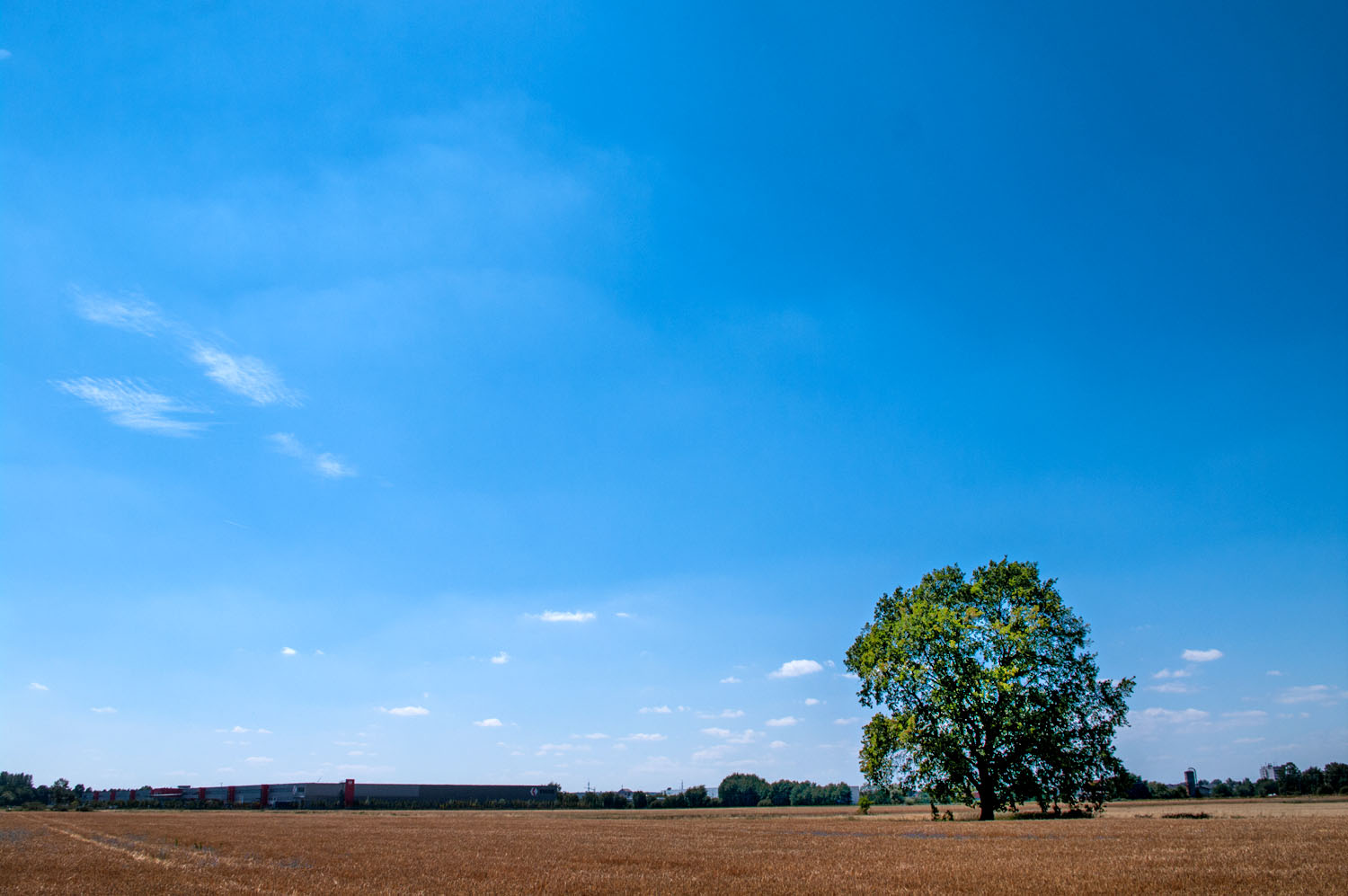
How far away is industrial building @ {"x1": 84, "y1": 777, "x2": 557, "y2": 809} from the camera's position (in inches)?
5502

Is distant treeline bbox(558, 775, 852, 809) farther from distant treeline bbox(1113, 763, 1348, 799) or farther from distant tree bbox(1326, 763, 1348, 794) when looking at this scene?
distant tree bbox(1326, 763, 1348, 794)

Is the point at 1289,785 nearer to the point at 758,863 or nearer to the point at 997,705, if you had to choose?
the point at 997,705

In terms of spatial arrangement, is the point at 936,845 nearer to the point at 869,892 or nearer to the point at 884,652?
the point at 869,892

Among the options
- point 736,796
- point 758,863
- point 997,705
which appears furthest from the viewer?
point 736,796

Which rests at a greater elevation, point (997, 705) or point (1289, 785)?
point (997, 705)

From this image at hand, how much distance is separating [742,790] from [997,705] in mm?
140840

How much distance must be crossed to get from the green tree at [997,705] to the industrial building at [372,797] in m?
114

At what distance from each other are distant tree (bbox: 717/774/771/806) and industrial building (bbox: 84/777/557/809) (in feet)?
121

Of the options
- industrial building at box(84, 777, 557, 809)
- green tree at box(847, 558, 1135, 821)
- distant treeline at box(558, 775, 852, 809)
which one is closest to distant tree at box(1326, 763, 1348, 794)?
distant treeline at box(558, 775, 852, 809)

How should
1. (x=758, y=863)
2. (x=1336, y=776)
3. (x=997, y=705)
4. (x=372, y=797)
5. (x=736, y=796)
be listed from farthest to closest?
(x=736, y=796)
(x=372, y=797)
(x=1336, y=776)
(x=997, y=705)
(x=758, y=863)

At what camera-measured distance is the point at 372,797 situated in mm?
141125

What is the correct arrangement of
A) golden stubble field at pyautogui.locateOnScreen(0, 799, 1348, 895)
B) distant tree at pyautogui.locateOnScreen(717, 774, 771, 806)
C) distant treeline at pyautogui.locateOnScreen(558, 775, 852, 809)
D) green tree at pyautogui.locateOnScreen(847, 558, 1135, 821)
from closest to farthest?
golden stubble field at pyautogui.locateOnScreen(0, 799, 1348, 895) → green tree at pyautogui.locateOnScreen(847, 558, 1135, 821) → distant treeline at pyautogui.locateOnScreen(558, 775, 852, 809) → distant tree at pyautogui.locateOnScreen(717, 774, 771, 806)

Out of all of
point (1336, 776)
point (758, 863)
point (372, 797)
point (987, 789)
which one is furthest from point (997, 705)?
point (372, 797)

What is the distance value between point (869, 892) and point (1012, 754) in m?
33.4
